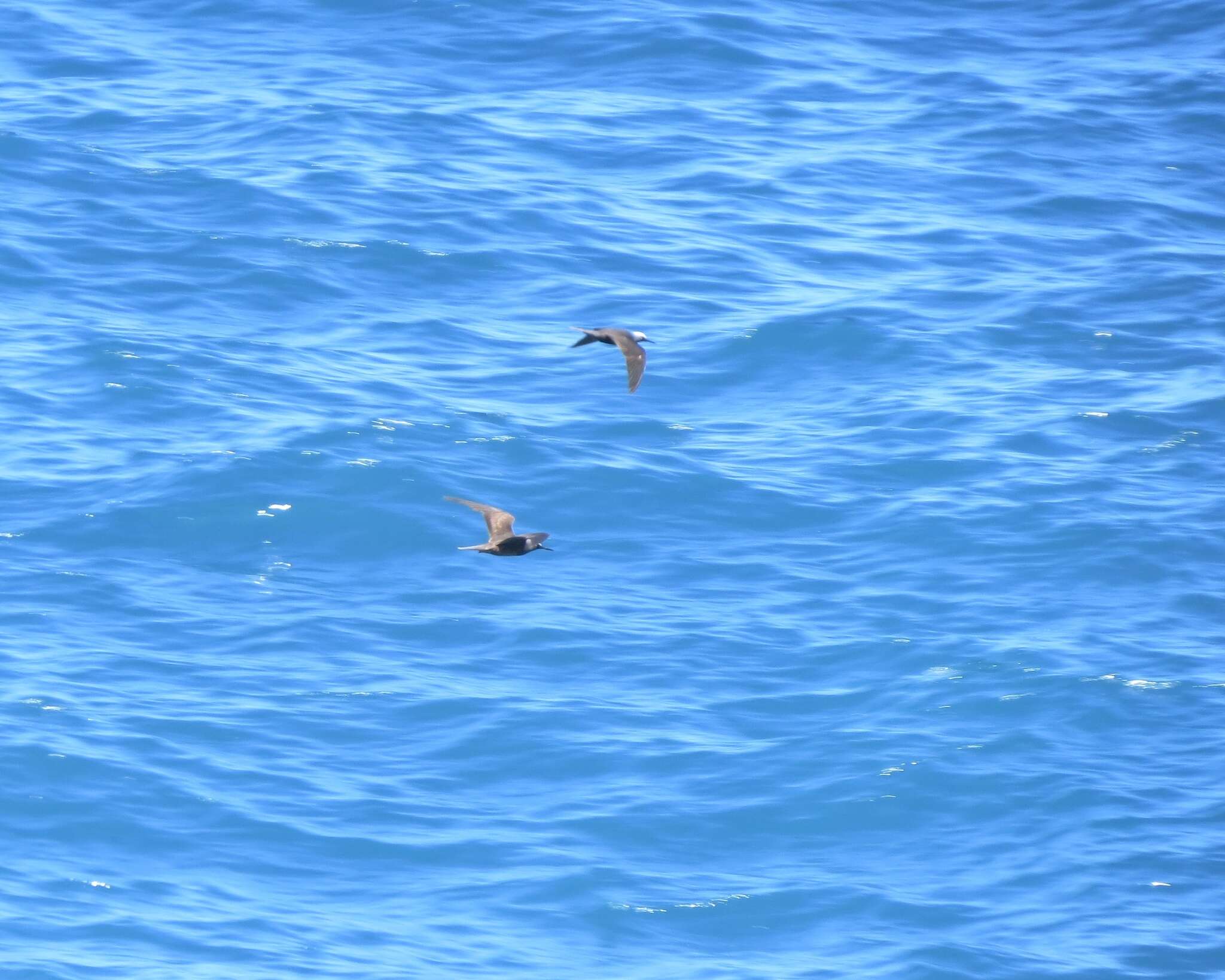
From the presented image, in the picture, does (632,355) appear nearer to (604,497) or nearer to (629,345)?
(629,345)

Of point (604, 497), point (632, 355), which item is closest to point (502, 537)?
point (632, 355)

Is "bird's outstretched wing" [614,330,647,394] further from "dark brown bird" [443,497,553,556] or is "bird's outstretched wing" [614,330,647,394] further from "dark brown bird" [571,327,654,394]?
"dark brown bird" [443,497,553,556]

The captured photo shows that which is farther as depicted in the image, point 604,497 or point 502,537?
point 604,497

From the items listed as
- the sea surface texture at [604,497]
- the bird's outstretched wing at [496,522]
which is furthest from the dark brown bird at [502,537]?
the sea surface texture at [604,497]

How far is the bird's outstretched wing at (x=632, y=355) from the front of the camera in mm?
14508

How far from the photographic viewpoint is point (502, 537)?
47.4 feet

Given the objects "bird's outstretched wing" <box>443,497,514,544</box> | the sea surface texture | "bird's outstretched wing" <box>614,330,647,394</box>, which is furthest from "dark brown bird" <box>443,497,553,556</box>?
the sea surface texture

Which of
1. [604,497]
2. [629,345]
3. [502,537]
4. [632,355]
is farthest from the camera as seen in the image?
[604,497]

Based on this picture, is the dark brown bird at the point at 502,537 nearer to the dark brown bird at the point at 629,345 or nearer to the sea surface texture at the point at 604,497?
the dark brown bird at the point at 629,345

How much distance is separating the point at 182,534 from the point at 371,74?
10401 mm

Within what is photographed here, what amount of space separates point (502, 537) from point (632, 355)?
5.97 feet

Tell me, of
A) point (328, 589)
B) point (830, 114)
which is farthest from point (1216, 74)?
point (328, 589)

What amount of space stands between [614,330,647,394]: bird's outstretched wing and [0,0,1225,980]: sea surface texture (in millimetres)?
2607

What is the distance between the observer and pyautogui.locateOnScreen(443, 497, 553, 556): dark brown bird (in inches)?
559
